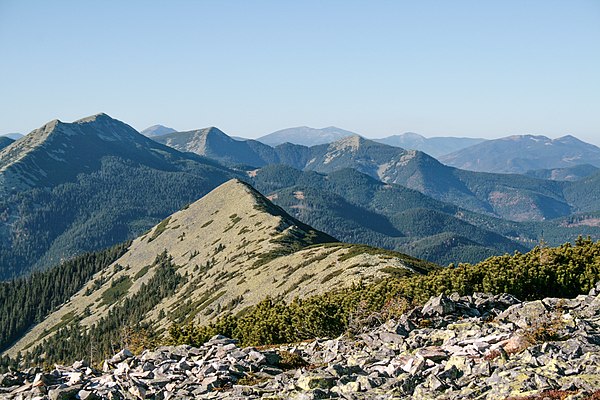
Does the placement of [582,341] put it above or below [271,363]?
above

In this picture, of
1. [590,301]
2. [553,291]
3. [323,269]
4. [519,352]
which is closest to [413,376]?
[519,352]

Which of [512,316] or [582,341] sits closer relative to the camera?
[582,341]

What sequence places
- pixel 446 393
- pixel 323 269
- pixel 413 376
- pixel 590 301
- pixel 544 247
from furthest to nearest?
pixel 323 269
pixel 544 247
pixel 590 301
pixel 413 376
pixel 446 393

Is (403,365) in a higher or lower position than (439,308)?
lower

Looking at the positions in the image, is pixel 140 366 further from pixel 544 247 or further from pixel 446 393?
pixel 544 247

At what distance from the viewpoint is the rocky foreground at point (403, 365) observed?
3538 centimetres

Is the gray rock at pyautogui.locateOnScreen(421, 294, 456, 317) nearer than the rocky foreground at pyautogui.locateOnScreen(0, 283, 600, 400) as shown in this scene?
No

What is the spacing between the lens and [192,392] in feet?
140

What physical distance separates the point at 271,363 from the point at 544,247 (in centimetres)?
6605

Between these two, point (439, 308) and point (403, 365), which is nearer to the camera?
point (403, 365)

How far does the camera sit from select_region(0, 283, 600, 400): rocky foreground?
116 feet

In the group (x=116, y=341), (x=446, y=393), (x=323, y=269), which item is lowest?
(x=116, y=341)

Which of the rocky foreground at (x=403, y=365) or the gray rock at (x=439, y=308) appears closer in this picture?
the rocky foreground at (x=403, y=365)

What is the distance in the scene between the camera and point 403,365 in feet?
136
